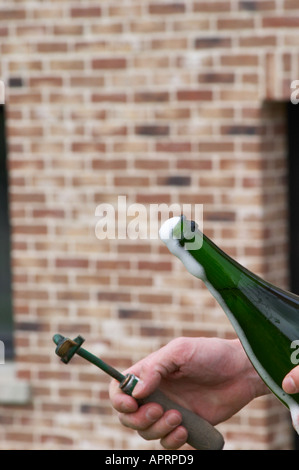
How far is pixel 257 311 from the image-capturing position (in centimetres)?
137

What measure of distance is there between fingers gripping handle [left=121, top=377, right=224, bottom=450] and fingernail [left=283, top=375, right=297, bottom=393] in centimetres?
37

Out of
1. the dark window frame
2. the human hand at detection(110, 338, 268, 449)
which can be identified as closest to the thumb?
the human hand at detection(110, 338, 268, 449)

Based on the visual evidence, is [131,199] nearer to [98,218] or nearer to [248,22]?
[98,218]

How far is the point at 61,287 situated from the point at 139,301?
364 millimetres

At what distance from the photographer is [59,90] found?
393cm

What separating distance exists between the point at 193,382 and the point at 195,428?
20 cm

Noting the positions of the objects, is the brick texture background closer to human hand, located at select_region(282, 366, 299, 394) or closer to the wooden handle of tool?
the wooden handle of tool

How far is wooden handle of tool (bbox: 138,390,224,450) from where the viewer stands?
1.64 metres

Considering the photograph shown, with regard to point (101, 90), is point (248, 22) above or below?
above

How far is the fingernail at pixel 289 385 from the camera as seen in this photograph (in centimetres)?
129

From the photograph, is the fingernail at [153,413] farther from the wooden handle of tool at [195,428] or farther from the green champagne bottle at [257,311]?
the green champagne bottle at [257,311]

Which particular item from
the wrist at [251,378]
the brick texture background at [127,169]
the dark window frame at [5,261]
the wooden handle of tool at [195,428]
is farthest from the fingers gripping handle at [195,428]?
the dark window frame at [5,261]
